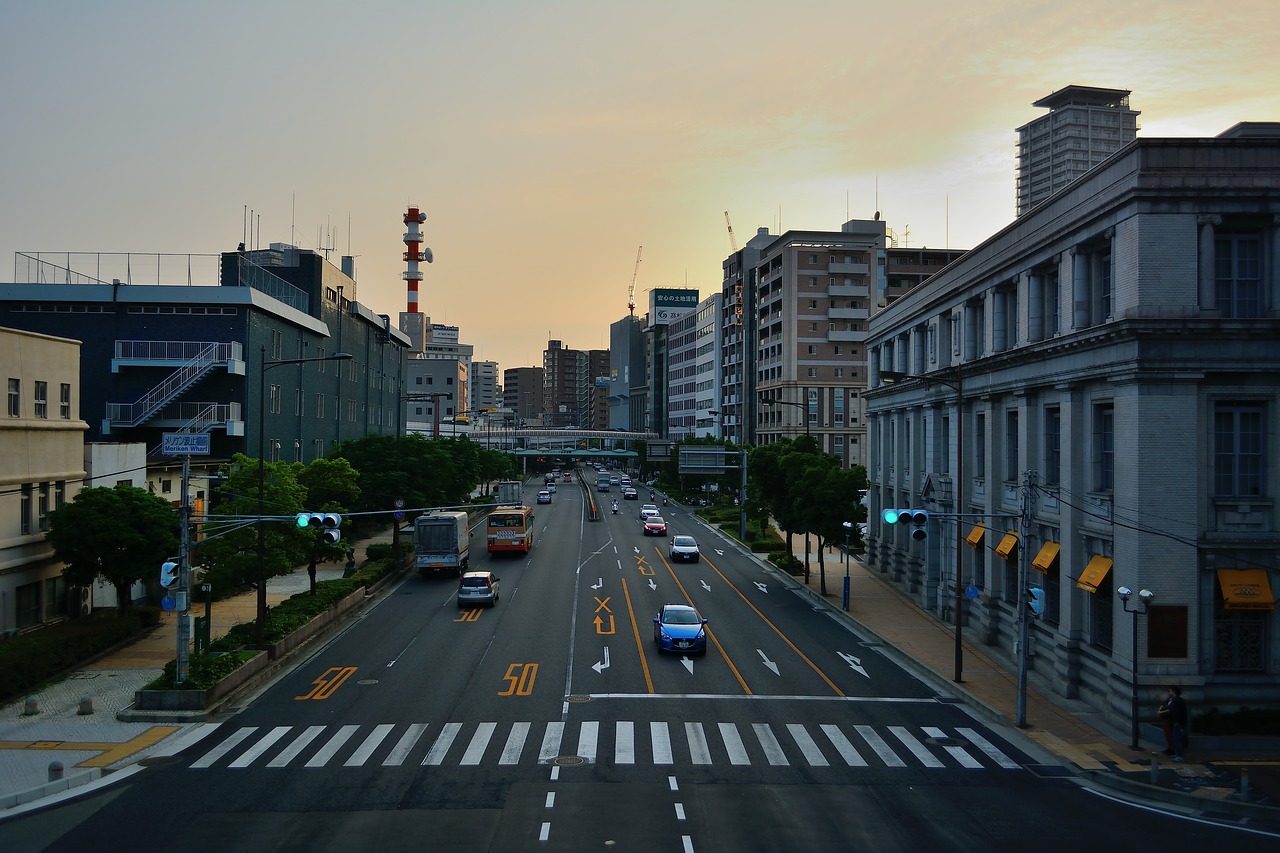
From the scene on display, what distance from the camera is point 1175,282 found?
2712 cm

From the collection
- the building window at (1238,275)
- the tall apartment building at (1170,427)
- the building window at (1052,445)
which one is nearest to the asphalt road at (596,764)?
the tall apartment building at (1170,427)

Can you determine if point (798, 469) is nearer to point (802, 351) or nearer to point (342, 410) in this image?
point (342, 410)

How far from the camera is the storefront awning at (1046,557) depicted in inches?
1297

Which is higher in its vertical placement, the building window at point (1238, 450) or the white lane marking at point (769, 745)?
the building window at point (1238, 450)

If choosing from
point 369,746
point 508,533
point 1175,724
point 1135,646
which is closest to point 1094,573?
point 1135,646

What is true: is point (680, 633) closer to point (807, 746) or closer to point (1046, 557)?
point (807, 746)

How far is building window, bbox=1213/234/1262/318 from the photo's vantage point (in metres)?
27.7

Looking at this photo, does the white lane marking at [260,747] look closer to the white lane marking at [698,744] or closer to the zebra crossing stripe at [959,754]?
the white lane marking at [698,744]

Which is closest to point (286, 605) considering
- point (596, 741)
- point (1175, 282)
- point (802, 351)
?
point (596, 741)

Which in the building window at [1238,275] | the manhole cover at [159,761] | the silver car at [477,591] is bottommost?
the manhole cover at [159,761]

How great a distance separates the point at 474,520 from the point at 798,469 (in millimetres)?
44561

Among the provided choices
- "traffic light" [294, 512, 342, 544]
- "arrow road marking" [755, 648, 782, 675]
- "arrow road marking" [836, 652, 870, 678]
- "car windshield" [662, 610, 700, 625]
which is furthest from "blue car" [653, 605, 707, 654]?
"traffic light" [294, 512, 342, 544]

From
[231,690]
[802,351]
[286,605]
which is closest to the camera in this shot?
[231,690]

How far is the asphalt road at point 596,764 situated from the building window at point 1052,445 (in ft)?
28.2
